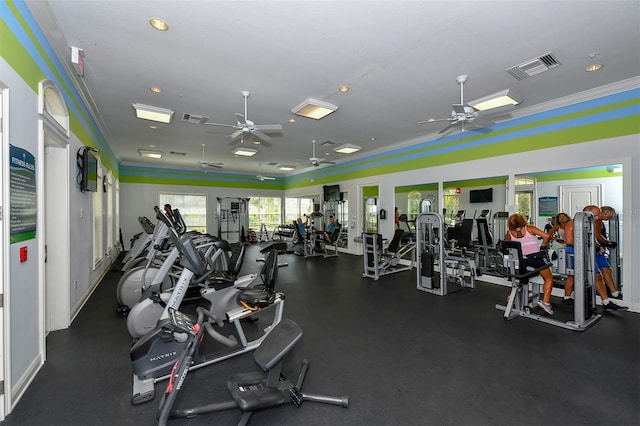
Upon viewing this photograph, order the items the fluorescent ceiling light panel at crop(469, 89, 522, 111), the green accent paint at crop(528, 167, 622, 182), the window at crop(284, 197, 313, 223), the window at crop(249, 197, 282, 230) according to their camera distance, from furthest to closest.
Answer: the window at crop(249, 197, 282, 230) → the window at crop(284, 197, 313, 223) → the green accent paint at crop(528, 167, 622, 182) → the fluorescent ceiling light panel at crop(469, 89, 522, 111)

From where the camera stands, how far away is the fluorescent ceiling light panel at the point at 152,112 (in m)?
4.35

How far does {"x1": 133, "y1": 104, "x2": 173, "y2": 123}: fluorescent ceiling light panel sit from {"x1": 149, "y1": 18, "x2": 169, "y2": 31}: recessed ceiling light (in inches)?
81.7

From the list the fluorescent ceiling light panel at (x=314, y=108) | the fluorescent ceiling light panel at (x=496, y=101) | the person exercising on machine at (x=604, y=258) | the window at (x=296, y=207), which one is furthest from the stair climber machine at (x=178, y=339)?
the window at (x=296, y=207)

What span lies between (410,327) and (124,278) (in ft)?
12.1

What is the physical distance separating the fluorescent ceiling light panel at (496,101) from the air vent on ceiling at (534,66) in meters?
0.23

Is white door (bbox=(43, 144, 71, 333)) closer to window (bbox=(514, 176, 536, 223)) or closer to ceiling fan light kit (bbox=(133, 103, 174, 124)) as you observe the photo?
ceiling fan light kit (bbox=(133, 103, 174, 124))

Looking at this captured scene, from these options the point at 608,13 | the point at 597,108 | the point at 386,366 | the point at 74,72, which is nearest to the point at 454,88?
the point at 608,13

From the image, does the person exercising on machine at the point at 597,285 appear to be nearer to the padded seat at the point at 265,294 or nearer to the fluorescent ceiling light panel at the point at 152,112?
A: the padded seat at the point at 265,294

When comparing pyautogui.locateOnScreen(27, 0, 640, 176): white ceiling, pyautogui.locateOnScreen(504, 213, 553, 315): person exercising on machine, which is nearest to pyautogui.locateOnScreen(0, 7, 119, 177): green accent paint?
pyautogui.locateOnScreen(27, 0, 640, 176): white ceiling

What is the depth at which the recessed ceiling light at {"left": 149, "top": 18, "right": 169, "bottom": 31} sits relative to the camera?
252cm

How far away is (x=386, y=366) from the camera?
244 centimetres

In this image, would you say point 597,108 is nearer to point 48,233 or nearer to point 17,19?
point 17,19

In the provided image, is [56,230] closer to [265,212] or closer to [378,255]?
[378,255]

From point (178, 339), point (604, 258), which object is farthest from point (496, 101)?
point (178, 339)
